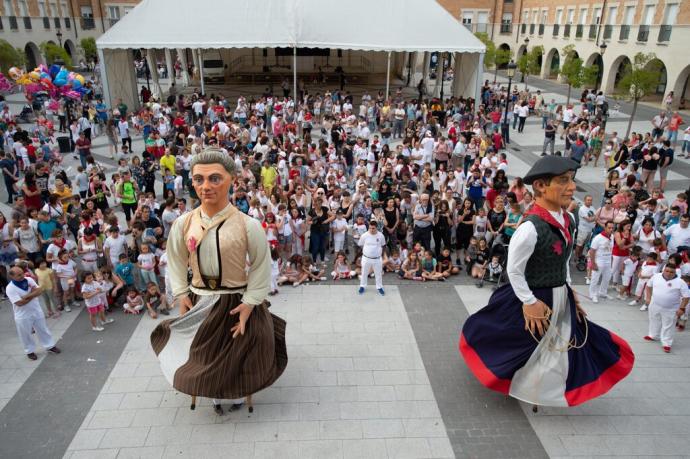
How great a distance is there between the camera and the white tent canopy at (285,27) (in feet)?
67.0

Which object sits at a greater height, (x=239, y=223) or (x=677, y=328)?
(x=239, y=223)

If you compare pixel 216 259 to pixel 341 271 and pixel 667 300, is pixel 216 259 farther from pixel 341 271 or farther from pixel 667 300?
pixel 667 300

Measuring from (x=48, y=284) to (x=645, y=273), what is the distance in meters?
9.24

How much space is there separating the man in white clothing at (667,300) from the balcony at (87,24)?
158ft

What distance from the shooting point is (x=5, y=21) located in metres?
32.9

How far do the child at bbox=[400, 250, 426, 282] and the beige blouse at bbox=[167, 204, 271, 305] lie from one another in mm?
4537

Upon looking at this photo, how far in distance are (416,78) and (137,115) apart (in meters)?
22.3

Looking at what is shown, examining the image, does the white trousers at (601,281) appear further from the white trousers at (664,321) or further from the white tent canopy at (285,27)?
the white tent canopy at (285,27)

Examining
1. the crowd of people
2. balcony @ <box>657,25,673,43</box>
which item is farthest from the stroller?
balcony @ <box>657,25,673,43</box>

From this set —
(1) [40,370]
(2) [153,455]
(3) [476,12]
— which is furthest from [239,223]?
(3) [476,12]

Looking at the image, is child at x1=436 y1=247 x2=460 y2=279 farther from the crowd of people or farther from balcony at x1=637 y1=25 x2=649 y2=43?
balcony at x1=637 y1=25 x2=649 y2=43

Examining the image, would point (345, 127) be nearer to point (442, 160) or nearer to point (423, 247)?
point (442, 160)

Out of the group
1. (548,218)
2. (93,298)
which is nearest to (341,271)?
(93,298)

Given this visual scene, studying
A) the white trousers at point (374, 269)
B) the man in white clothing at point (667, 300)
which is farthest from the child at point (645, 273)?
the white trousers at point (374, 269)
